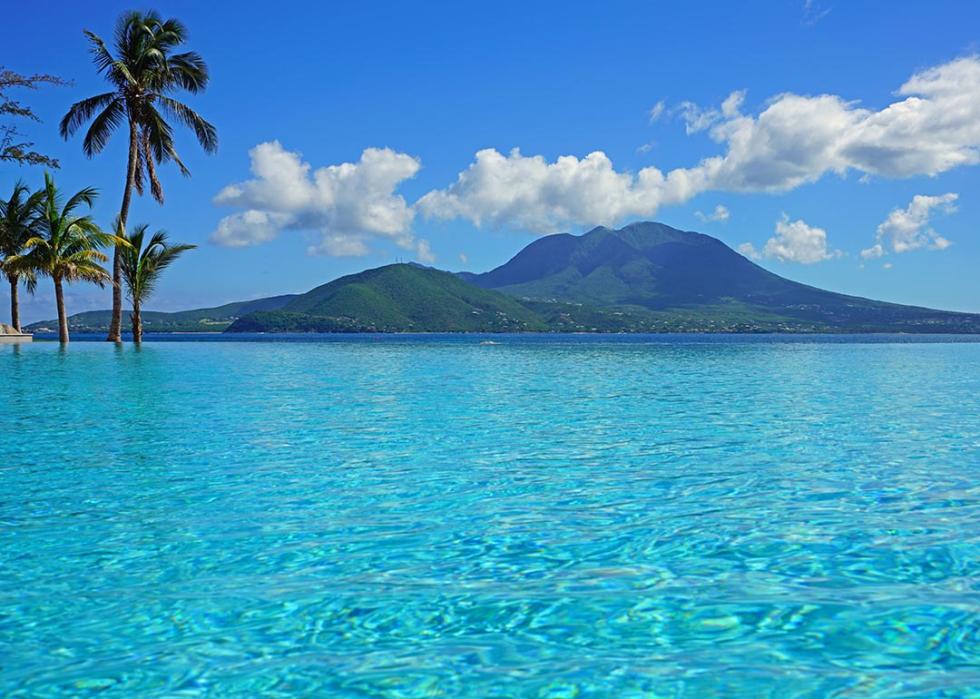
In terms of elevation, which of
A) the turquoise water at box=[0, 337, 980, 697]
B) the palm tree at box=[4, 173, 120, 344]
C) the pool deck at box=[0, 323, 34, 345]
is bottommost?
the turquoise water at box=[0, 337, 980, 697]

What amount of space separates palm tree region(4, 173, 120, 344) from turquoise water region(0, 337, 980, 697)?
32953 millimetres

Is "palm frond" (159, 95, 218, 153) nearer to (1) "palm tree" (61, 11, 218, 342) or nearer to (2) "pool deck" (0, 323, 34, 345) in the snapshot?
(1) "palm tree" (61, 11, 218, 342)

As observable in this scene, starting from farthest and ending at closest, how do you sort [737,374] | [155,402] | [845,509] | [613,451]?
[737,374]
[155,402]
[613,451]
[845,509]

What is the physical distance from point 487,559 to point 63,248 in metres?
45.0

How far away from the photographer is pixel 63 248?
4303 centimetres

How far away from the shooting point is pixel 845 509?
26.2ft

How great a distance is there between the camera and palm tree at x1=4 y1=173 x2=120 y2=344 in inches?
1661

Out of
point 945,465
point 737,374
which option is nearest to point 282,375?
point 737,374

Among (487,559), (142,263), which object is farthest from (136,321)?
(487,559)

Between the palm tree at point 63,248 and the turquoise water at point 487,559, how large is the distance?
33.0 m

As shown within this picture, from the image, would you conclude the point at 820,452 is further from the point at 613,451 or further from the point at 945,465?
the point at 613,451

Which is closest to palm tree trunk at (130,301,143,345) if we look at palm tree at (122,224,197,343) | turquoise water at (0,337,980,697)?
palm tree at (122,224,197,343)

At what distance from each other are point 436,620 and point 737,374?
2611 cm

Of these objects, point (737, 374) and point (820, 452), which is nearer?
point (820, 452)
